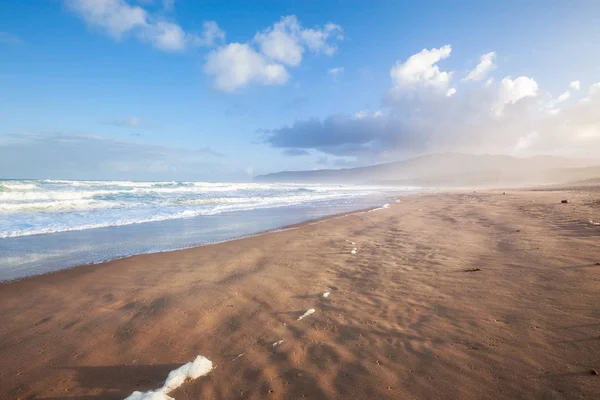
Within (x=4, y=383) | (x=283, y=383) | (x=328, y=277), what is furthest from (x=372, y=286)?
(x=4, y=383)

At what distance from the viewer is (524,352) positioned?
2857 mm

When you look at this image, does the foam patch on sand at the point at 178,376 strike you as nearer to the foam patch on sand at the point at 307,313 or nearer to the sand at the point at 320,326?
the sand at the point at 320,326

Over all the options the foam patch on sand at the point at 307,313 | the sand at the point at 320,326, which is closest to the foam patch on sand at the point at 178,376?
the sand at the point at 320,326

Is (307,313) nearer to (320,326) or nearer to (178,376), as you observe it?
(320,326)

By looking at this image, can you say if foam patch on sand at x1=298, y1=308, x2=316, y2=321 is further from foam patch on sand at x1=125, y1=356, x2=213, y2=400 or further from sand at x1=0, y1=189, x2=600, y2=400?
foam patch on sand at x1=125, y1=356, x2=213, y2=400

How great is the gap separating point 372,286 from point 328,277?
88 centimetres

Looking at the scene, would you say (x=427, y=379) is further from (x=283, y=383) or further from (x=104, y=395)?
(x=104, y=395)

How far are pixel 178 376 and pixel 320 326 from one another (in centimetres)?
164

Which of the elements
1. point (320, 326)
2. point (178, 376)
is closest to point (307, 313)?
point (320, 326)

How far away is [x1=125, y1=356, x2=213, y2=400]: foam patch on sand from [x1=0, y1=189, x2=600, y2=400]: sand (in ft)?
0.29

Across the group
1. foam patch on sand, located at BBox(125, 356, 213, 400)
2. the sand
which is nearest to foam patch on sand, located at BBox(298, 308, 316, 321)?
the sand

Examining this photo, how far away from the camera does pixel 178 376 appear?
269 centimetres

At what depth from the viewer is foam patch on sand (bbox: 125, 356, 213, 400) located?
2436 mm

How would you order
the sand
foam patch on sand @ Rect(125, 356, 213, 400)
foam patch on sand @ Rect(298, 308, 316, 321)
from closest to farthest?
1. foam patch on sand @ Rect(125, 356, 213, 400)
2. the sand
3. foam patch on sand @ Rect(298, 308, 316, 321)
